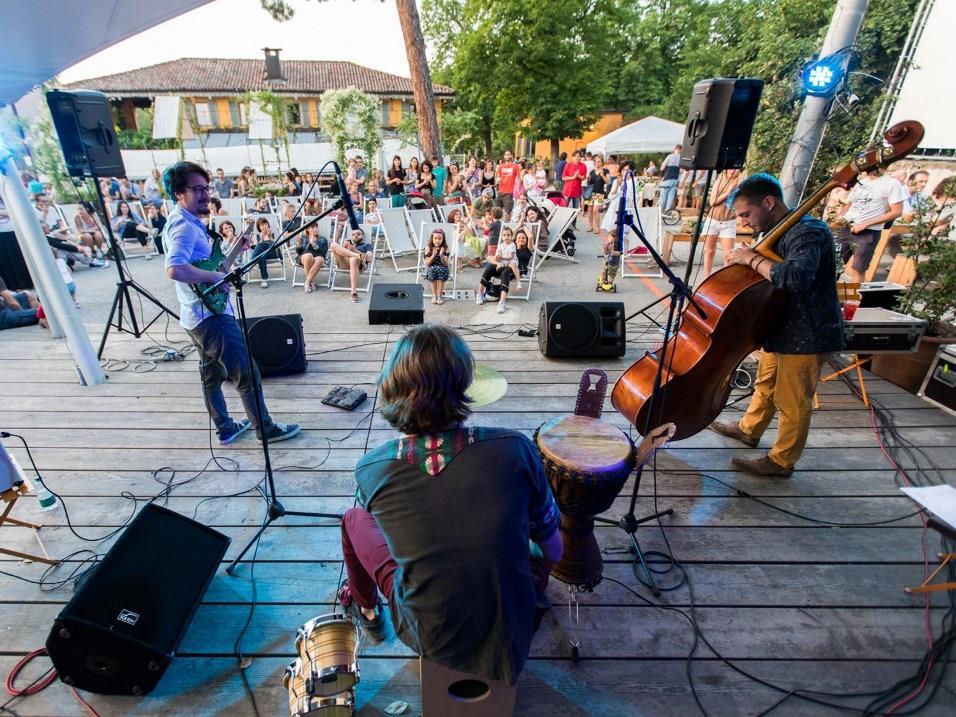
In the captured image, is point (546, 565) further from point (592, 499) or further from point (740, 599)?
point (740, 599)

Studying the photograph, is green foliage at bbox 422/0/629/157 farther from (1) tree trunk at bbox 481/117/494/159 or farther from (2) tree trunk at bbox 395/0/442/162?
(2) tree trunk at bbox 395/0/442/162

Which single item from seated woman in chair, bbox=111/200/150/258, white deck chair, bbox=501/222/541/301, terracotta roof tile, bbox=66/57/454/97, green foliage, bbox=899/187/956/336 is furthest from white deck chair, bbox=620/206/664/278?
terracotta roof tile, bbox=66/57/454/97

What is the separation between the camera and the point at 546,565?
5.29 feet

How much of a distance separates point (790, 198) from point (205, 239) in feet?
14.4

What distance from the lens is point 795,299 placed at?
253 centimetres

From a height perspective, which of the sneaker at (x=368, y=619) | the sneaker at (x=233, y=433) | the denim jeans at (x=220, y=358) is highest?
the denim jeans at (x=220, y=358)

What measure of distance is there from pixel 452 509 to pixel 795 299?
7.47ft

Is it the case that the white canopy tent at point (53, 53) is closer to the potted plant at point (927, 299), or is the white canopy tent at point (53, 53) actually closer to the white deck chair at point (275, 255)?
the white deck chair at point (275, 255)

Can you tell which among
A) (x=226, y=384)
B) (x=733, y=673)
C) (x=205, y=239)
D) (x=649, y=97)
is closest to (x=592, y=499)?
(x=733, y=673)

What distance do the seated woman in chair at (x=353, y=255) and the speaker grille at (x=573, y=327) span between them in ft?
9.94

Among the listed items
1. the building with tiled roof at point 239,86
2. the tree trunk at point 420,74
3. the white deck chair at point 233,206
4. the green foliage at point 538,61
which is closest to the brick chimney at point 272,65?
the building with tiled roof at point 239,86

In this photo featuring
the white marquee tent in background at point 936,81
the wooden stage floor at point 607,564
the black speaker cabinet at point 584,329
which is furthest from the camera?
the white marquee tent in background at point 936,81

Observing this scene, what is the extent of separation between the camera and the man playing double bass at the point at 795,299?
238 cm

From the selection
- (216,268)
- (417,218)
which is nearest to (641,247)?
(417,218)
